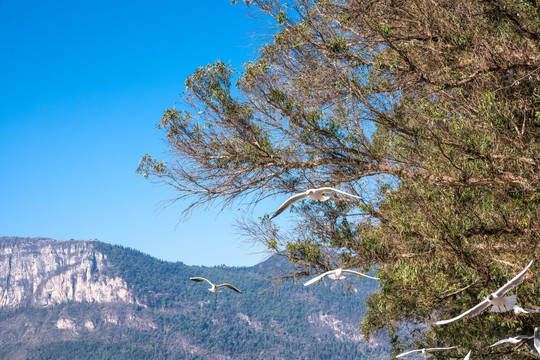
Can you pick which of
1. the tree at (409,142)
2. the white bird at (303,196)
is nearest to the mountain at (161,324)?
the tree at (409,142)

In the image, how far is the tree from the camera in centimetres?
552

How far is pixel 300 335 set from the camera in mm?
171250

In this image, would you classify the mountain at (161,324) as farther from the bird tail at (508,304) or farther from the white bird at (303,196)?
the white bird at (303,196)

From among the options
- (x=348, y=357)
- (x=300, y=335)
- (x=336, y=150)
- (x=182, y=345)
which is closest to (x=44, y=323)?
(x=182, y=345)

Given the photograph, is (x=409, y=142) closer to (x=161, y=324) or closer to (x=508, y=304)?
(x=508, y=304)

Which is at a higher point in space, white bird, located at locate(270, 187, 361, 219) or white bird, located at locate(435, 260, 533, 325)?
white bird, located at locate(270, 187, 361, 219)

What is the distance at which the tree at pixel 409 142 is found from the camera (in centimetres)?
552

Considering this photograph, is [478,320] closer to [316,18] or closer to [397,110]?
[397,110]

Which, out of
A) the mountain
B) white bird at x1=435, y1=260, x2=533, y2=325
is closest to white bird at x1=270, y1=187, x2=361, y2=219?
white bird at x1=435, y1=260, x2=533, y2=325

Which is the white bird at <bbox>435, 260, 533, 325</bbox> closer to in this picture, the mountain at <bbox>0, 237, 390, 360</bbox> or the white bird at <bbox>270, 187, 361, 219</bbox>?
the white bird at <bbox>270, 187, 361, 219</bbox>

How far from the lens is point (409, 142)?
718cm

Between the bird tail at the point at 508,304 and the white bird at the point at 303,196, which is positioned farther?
the white bird at the point at 303,196

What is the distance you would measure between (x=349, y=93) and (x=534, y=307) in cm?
316

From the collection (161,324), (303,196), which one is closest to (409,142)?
(303,196)
